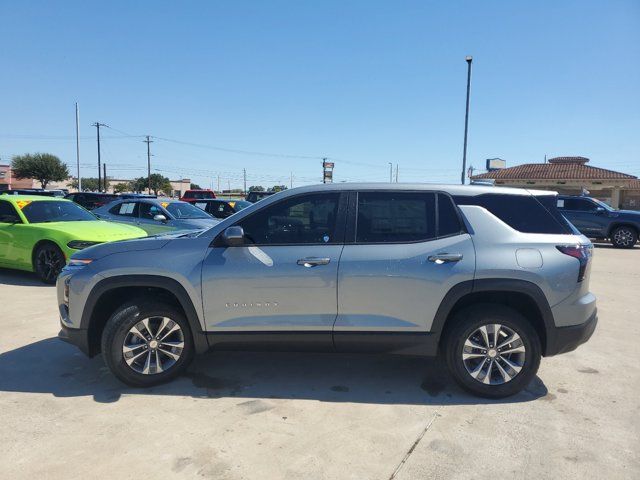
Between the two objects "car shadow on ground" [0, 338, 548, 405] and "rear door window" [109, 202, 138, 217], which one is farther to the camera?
"rear door window" [109, 202, 138, 217]

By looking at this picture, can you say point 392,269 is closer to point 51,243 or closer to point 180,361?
point 180,361

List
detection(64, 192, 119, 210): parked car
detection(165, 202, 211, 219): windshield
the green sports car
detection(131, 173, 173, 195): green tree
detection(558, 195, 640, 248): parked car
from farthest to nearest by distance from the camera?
detection(131, 173, 173, 195): green tree < detection(64, 192, 119, 210): parked car < detection(558, 195, 640, 248): parked car < detection(165, 202, 211, 219): windshield < the green sports car

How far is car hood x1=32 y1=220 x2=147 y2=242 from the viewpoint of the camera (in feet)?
25.0

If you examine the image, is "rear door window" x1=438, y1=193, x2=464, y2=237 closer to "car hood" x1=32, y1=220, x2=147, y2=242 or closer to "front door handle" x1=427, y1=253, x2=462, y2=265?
"front door handle" x1=427, y1=253, x2=462, y2=265

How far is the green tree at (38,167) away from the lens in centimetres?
5669

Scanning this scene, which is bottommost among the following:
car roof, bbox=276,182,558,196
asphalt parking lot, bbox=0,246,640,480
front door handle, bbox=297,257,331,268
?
asphalt parking lot, bbox=0,246,640,480

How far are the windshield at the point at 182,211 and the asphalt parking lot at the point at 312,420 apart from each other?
6442 mm

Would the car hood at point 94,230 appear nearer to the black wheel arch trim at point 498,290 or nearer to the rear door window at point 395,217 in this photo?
the rear door window at point 395,217

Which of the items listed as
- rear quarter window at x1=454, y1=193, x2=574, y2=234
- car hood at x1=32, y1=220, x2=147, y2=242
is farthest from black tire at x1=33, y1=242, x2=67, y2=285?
rear quarter window at x1=454, y1=193, x2=574, y2=234

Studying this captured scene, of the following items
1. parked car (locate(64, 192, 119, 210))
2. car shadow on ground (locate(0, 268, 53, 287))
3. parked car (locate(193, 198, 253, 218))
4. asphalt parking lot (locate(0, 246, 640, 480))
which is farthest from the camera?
parked car (locate(64, 192, 119, 210))

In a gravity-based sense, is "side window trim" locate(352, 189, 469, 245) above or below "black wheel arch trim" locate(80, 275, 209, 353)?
above

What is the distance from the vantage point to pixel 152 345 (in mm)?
3742

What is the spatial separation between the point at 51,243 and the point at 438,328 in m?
6.99

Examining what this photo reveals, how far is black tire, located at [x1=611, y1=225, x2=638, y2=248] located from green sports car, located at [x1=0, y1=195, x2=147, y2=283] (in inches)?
608
